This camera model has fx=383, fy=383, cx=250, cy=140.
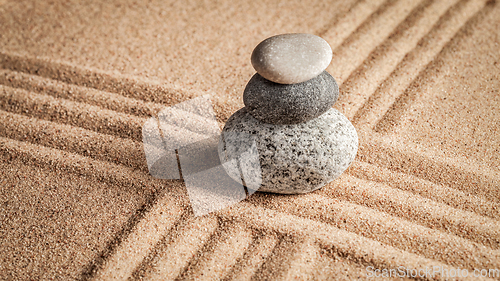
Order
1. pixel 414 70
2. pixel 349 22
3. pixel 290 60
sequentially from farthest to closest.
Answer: pixel 349 22, pixel 414 70, pixel 290 60

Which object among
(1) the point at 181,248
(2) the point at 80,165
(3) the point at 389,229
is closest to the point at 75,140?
(2) the point at 80,165

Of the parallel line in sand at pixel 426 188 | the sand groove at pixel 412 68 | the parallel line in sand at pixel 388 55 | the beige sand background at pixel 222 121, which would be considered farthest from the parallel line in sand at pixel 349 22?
the parallel line in sand at pixel 426 188

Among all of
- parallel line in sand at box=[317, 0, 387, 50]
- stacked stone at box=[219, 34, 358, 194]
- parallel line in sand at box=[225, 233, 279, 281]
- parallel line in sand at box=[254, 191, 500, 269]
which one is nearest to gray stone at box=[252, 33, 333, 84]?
stacked stone at box=[219, 34, 358, 194]

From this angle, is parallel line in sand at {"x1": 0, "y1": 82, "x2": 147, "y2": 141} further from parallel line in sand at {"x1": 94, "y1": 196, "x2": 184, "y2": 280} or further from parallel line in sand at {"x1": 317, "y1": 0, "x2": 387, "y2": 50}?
parallel line in sand at {"x1": 317, "y1": 0, "x2": 387, "y2": 50}

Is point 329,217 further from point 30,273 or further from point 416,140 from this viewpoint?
point 30,273

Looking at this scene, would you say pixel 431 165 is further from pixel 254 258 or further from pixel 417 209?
pixel 254 258

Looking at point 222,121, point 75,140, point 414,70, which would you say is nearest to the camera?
point 75,140
